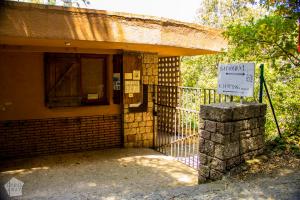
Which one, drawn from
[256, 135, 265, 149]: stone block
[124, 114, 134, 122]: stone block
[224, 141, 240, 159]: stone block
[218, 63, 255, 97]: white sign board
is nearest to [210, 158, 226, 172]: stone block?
[224, 141, 240, 159]: stone block

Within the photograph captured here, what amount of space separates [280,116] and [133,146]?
406 cm

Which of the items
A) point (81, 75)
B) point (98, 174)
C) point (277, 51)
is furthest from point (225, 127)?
point (81, 75)

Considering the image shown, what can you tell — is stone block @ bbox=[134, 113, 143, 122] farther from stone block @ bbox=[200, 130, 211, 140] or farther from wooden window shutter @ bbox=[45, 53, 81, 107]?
stone block @ bbox=[200, 130, 211, 140]

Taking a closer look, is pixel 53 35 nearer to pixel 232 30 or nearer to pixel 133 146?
pixel 232 30

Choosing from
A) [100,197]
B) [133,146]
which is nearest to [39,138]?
[133,146]

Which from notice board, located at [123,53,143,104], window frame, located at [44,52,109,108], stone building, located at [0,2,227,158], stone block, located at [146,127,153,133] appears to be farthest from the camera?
stone block, located at [146,127,153,133]

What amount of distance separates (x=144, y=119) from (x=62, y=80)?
8.38 ft

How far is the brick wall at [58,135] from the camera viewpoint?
6.94 m

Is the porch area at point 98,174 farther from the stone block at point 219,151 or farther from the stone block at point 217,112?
the stone block at point 217,112

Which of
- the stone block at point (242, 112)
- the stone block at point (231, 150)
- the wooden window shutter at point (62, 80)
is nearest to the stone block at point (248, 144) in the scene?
the stone block at point (231, 150)

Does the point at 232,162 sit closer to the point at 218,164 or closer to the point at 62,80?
the point at 218,164

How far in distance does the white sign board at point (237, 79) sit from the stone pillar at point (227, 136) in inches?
10.1
